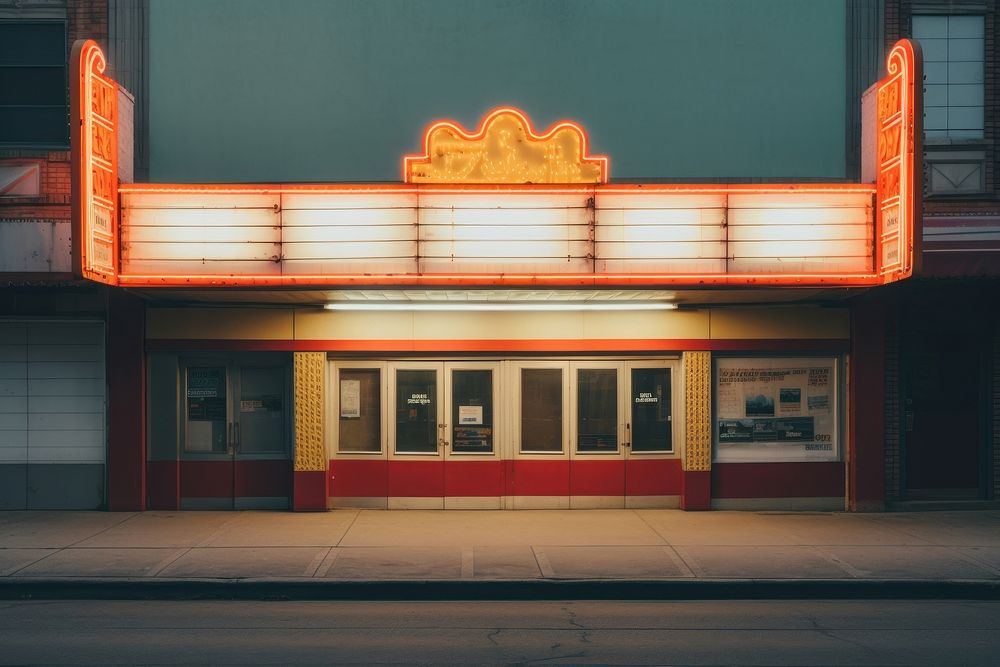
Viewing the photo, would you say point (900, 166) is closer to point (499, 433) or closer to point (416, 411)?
point (499, 433)

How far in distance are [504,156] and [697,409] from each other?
5.15m

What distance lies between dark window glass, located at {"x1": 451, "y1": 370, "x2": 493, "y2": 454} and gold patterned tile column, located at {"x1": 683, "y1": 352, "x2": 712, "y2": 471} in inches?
121

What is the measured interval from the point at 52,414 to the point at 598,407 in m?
8.53

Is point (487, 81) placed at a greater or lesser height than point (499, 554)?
greater

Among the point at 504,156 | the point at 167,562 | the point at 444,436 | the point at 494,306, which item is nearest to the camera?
the point at 167,562

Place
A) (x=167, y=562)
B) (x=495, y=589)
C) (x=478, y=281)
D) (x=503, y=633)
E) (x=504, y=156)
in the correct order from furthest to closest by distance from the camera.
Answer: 1. (x=504, y=156)
2. (x=478, y=281)
3. (x=167, y=562)
4. (x=495, y=589)
5. (x=503, y=633)

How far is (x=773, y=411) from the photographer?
14352mm

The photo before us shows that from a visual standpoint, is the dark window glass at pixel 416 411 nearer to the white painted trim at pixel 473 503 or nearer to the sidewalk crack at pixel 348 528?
the white painted trim at pixel 473 503

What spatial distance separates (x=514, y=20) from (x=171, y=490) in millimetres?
9053

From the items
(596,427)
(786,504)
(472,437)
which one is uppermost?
(596,427)

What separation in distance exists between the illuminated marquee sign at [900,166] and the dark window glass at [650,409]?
12.8 feet

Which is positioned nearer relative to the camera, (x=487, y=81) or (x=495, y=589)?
(x=495, y=589)

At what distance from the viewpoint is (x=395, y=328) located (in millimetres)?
13961

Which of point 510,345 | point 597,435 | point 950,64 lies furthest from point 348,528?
point 950,64
